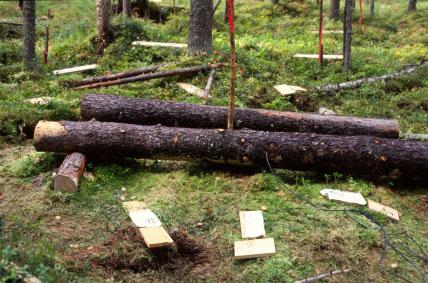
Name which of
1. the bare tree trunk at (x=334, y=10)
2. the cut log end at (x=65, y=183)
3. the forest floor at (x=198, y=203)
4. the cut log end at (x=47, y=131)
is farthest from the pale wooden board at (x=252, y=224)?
the bare tree trunk at (x=334, y=10)

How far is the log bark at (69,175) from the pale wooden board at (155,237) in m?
1.60

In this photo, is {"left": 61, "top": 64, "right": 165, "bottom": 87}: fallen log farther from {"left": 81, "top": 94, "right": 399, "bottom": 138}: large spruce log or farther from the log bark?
the log bark

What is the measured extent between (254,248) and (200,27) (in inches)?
311

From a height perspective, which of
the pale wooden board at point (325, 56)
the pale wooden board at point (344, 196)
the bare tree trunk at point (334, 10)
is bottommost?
the pale wooden board at point (344, 196)

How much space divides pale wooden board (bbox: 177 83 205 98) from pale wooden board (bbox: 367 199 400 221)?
4.77 m

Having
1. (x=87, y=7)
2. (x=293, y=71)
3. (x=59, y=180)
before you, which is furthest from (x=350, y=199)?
(x=87, y=7)

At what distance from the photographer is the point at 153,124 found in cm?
813

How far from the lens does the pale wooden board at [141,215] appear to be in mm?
5754

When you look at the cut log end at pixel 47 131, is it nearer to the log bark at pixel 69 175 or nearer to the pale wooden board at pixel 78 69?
the log bark at pixel 69 175

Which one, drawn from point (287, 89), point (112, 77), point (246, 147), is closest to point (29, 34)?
point (112, 77)

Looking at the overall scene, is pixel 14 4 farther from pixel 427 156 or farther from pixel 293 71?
pixel 427 156

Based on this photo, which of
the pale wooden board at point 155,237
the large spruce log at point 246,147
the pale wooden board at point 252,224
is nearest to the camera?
the pale wooden board at point 155,237

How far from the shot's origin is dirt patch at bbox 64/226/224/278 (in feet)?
16.8

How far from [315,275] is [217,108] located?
3950 mm
